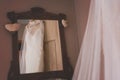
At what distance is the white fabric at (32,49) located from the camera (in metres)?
2.02

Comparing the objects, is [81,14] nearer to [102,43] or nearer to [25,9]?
[25,9]

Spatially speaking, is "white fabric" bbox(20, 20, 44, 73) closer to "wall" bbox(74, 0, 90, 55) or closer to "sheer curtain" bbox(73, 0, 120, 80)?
"wall" bbox(74, 0, 90, 55)

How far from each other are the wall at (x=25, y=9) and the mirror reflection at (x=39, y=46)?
143 millimetres

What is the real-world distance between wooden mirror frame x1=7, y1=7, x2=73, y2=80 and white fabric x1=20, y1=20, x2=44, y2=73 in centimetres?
6

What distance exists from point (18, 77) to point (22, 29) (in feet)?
1.72

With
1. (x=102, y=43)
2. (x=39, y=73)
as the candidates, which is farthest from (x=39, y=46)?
(x=102, y=43)

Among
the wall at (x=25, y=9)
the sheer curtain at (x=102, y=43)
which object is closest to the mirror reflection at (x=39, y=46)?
the wall at (x=25, y=9)

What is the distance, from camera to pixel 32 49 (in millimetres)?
2066

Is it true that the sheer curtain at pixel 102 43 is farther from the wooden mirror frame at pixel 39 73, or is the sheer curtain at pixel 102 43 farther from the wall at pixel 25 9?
the wall at pixel 25 9

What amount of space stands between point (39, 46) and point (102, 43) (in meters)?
0.91

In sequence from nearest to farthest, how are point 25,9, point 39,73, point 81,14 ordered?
point 39,73 → point 25,9 → point 81,14

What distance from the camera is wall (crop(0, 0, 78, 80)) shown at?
199 cm

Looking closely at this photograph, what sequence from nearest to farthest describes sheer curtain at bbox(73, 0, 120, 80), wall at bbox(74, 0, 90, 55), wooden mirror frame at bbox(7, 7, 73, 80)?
sheer curtain at bbox(73, 0, 120, 80) < wooden mirror frame at bbox(7, 7, 73, 80) < wall at bbox(74, 0, 90, 55)

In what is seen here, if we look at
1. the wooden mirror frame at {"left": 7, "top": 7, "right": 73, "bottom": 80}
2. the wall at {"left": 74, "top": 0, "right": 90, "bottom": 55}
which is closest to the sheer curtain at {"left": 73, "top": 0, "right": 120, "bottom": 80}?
the wooden mirror frame at {"left": 7, "top": 7, "right": 73, "bottom": 80}
